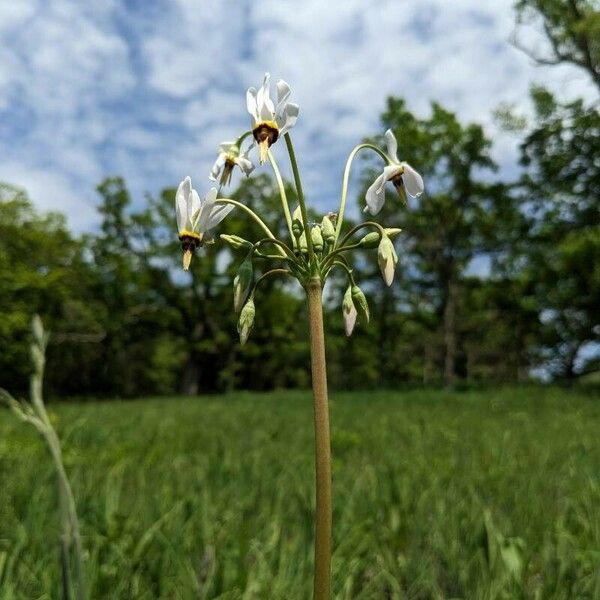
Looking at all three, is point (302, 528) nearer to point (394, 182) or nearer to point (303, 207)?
point (394, 182)

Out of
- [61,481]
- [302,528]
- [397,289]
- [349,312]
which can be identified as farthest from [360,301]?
[397,289]

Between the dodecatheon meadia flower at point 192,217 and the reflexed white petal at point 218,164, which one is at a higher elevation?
the reflexed white petal at point 218,164

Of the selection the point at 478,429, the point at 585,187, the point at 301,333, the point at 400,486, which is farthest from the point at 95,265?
the point at 400,486

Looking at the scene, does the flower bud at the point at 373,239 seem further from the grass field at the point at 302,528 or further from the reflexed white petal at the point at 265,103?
the grass field at the point at 302,528

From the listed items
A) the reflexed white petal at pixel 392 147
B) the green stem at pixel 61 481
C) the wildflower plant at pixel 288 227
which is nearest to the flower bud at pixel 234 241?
the wildflower plant at pixel 288 227

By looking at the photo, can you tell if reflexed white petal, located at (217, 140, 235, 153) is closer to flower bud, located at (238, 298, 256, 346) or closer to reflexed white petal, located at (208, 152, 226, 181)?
reflexed white petal, located at (208, 152, 226, 181)

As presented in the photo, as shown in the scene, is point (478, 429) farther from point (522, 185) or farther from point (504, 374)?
point (504, 374)
